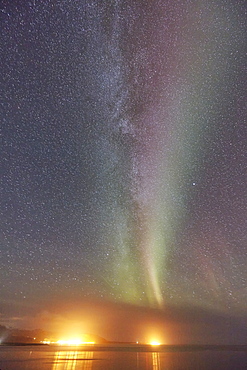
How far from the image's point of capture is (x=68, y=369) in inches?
2197

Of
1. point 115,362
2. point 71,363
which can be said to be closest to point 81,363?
point 71,363

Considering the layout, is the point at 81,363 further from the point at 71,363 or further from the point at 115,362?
the point at 115,362

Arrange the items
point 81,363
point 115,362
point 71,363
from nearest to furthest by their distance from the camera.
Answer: point 81,363
point 71,363
point 115,362

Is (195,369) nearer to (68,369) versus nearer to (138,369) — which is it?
(138,369)

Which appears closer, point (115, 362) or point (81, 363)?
point (81, 363)

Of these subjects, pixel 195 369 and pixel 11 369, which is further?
pixel 195 369

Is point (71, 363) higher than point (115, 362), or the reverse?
point (115, 362)

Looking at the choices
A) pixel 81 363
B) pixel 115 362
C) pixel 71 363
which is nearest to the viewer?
pixel 81 363

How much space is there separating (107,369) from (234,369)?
2768 centimetres

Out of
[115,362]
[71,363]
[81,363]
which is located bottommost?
[71,363]

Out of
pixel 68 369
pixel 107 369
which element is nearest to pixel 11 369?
pixel 68 369

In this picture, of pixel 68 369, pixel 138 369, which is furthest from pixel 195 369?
pixel 68 369

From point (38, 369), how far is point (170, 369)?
27561mm

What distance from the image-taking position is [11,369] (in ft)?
165
